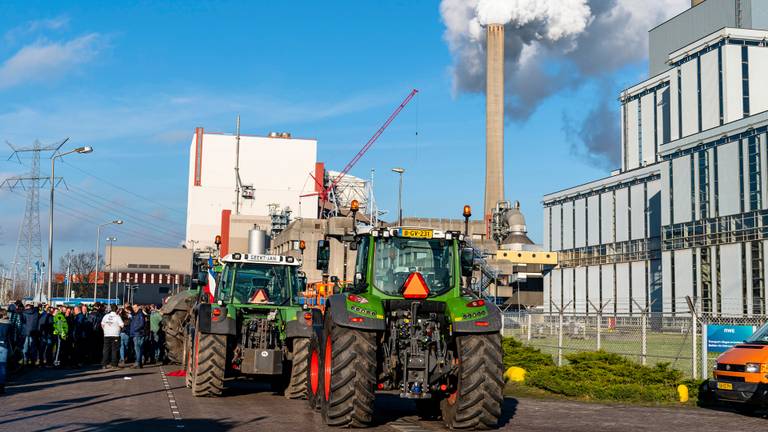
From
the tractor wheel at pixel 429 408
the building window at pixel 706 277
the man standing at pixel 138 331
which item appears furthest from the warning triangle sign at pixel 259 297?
the building window at pixel 706 277

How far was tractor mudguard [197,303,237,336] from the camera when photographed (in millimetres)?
16156

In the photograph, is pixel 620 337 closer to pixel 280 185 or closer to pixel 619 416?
pixel 619 416

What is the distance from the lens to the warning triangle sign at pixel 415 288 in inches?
486

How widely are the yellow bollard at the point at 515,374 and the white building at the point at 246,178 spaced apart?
350 feet

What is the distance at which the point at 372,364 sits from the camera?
1192cm

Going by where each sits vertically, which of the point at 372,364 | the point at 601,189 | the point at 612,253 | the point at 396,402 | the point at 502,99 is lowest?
the point at 396,402

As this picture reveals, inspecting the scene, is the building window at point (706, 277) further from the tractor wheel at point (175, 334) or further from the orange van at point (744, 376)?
the orange van at point (744, 376)

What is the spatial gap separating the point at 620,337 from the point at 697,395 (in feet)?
50.0

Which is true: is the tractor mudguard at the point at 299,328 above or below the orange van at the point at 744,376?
above

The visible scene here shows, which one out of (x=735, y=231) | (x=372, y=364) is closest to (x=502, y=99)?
(x=735, y=231)

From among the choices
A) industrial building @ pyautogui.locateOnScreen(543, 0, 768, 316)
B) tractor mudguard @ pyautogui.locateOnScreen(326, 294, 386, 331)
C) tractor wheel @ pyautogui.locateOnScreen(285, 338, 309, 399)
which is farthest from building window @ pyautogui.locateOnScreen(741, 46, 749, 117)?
tractor mudguard @ pyautogui.locateOnScreen(326, 294, 386, 331)

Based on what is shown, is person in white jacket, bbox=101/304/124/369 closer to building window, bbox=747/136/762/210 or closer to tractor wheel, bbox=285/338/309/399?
tractor wheel, bbox=285/338/309/399

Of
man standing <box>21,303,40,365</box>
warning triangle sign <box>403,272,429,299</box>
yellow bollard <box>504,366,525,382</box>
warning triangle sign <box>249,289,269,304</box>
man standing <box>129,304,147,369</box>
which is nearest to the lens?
warning triangle sign <box>403,272,429,299</box>

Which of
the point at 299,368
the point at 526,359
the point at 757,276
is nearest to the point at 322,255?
the point at 299,368
